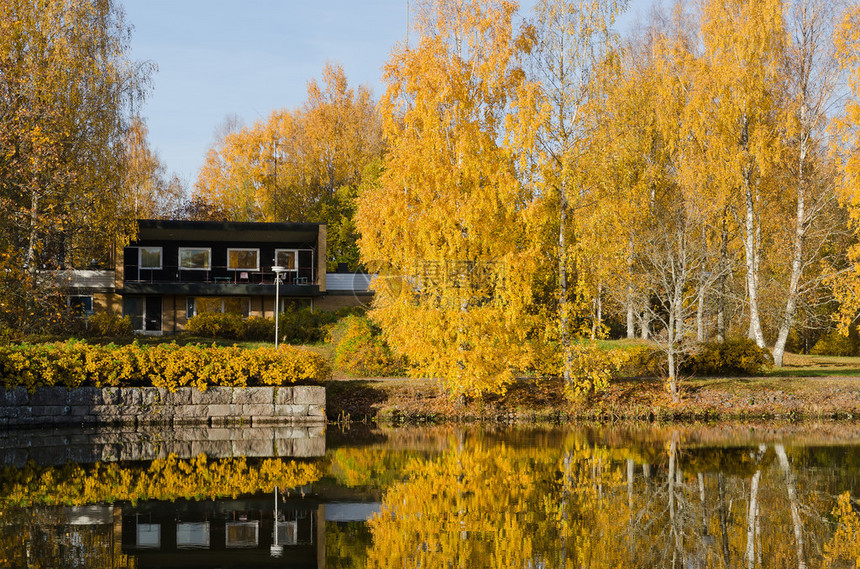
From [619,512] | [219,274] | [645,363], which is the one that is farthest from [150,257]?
[619,512]

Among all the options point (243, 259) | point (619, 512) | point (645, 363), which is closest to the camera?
point (619, 512)

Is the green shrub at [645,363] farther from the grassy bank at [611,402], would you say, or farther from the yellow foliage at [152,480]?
the yellow foliage at [152,480]

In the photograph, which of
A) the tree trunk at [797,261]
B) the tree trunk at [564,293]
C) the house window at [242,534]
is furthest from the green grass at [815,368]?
the house window at [242,534]

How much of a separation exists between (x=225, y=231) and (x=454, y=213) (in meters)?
20.1

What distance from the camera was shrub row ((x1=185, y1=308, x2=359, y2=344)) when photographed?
107 ft

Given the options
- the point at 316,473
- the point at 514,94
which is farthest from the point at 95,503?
the point at 514,94

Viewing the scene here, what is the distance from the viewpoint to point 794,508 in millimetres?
9992

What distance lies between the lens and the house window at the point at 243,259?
40.2 metres

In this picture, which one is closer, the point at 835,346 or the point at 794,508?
the point at 794,508

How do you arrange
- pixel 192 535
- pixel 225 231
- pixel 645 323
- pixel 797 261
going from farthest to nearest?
pixel 225 231 → pixel 645 323 → pixel 797 261 → pixel 192 535

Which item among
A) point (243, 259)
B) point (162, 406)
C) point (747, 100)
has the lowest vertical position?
point (162, 406)

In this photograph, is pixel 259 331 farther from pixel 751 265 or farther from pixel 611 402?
pixel 751 265

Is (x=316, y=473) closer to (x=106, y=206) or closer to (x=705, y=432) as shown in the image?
(x=705, y=432)

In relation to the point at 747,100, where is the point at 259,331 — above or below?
below
